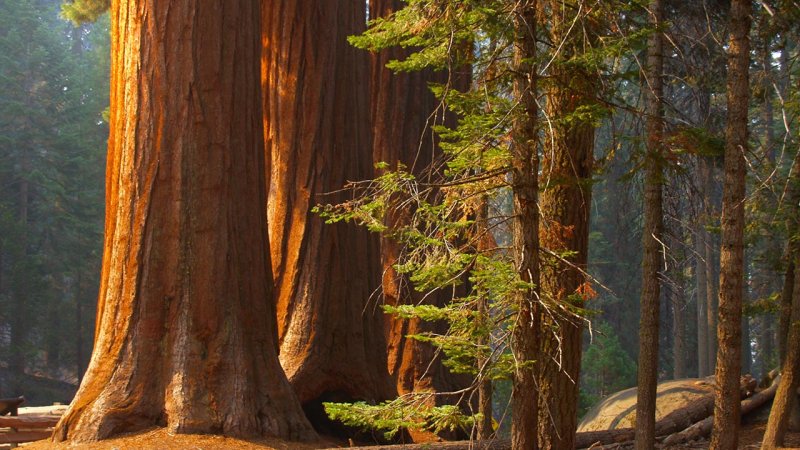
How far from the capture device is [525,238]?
19.9ft

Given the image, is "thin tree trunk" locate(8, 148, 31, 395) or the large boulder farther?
"thin tree trunk" locate(8, 148, 31, 395)

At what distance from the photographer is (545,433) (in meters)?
7.64

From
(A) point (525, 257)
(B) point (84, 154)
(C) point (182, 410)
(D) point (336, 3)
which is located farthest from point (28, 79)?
(A) point (525, 257)

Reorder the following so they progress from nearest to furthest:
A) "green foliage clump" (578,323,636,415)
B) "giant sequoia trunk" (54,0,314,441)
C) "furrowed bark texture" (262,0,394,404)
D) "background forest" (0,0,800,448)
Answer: "background forest" (0,0,800,448) → "giant sequoia trunk" (54,0,314,441) → "furrowed bark texture" (262,0,394,404) → "green foliage clump" (578,323,636,415)

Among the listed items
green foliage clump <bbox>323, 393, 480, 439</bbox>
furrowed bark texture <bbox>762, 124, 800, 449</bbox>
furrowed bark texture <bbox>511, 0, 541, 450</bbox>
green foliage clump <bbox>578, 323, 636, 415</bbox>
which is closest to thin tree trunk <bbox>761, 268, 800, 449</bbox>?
furrowed bark texture <bbox>762, 124, 800, 449</bbox>

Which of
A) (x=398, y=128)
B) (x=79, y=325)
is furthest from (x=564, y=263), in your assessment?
(x=79, y=325)

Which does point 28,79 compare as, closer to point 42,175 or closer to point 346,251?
point 42,175

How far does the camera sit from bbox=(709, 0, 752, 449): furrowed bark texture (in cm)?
959

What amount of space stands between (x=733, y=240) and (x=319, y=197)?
15.7ft

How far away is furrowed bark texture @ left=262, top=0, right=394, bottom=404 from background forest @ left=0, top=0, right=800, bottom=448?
0.16 ft

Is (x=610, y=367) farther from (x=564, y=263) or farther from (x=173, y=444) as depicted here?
(x=173, y=444)

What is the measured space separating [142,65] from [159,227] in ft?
5.45

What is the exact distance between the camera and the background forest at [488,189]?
6.58 meters

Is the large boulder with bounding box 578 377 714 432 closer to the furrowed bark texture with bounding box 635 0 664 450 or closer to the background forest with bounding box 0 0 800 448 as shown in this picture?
the background forest with bounding box 0 0 800 448
